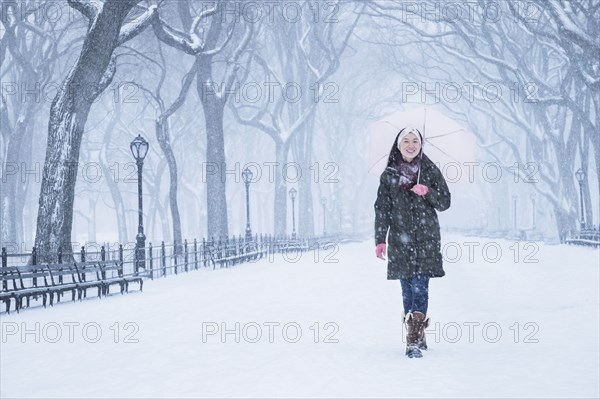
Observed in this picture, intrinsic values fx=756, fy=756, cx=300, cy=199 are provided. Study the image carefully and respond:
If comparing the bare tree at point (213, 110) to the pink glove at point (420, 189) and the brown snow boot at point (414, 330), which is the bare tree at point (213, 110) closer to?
the brown snow boot at point (414, 330)

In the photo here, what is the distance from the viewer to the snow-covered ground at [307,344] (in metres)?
5.88

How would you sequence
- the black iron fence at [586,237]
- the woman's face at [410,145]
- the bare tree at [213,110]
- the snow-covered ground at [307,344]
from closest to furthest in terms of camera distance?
the snow-covered ground at [307,344], the woman's face at [410,145], the bare tree at [213,110], the black iron fence at [586,237]

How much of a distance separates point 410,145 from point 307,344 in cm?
281

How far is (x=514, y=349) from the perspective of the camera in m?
7.36

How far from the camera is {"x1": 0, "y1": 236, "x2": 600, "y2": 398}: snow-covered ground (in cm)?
588

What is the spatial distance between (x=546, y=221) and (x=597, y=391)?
42071 mm

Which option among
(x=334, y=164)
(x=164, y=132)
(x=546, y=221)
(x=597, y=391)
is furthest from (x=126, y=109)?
(x=597, y=391)

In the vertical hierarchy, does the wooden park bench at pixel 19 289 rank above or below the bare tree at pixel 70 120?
below

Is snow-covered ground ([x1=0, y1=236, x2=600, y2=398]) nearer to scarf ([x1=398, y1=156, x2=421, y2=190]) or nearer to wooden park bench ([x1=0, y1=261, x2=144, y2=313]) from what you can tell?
wooden park bench ([x1=0, y1=261, x2=144, y2=313])

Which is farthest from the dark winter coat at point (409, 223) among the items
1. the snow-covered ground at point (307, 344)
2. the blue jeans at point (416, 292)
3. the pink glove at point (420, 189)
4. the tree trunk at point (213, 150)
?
the tree trunk at point (213, 150)

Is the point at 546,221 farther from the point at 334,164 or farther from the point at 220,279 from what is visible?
the point at 220,279

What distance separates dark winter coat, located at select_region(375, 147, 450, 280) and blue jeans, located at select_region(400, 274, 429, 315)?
102mm

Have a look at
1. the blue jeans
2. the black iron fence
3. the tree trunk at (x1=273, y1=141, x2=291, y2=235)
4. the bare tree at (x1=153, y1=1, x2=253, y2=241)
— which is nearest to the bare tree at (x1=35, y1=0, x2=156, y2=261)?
the bare tree at (x1=153, y1=1, x2=253, y2=241)

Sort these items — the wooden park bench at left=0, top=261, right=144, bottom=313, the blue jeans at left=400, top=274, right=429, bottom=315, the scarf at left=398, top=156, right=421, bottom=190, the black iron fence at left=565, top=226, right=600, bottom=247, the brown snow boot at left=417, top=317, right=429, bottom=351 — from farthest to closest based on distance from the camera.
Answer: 1. the black iron fence at left=565, top=226, right=600, bottom=247
2. the wooden park bench at left=0, top=261, right=144, bottom=313
3. the brown snow boot at left=417, top=317, right=429, bottom=351
4. the blue jeans at left=400, top=274, right=429, bottom=315
5. the scarf at left=398, top=156, right=421, bottom=190
